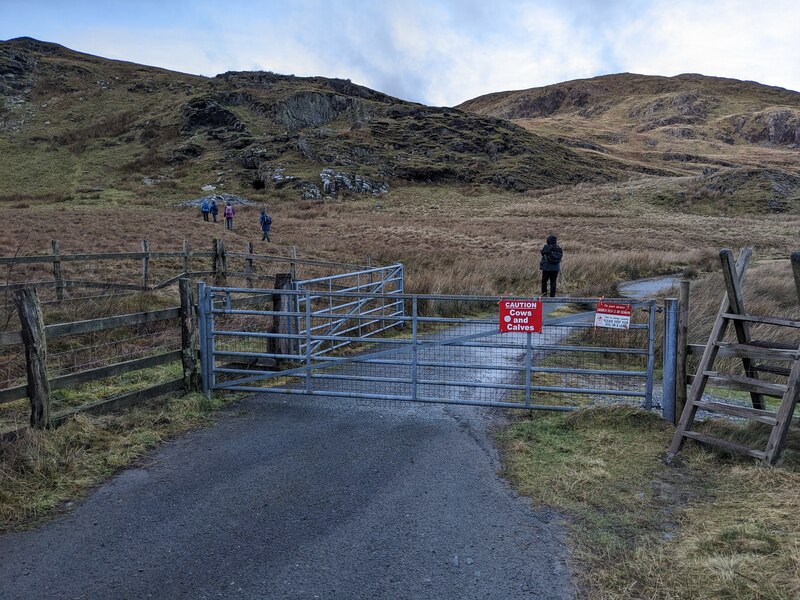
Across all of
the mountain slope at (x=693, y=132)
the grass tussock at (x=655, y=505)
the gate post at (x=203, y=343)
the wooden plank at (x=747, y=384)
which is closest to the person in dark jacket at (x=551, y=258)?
the grass tussock at (x=655, y=505)

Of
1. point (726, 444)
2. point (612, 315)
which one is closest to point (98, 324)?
point (612, 315)

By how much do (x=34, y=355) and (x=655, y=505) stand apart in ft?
18.6

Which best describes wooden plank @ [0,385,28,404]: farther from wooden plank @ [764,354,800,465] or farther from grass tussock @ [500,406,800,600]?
wooden plank @ [764,354,800,465]

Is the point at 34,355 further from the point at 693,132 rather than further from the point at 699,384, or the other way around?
the point at 693,132

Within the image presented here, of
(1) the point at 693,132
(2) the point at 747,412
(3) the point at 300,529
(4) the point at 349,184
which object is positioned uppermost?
(1) the point at 693,132

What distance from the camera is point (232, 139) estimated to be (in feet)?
262

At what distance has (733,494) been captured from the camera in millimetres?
4902

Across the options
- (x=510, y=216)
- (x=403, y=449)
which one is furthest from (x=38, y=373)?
(x=510, y=216)

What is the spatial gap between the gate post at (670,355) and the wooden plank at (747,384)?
593mm

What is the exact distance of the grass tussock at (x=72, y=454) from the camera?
A: 15.8 ft

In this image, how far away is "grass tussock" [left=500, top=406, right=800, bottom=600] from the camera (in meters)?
3.70

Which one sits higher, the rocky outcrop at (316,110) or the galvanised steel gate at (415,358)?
the rocky outcrop at (316,110)

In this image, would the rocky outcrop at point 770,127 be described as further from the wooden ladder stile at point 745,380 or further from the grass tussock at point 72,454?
the grass tussock at point 72,454

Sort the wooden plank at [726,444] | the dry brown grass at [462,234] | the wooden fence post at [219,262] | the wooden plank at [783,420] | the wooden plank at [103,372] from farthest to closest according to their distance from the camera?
1. the dry brown grass at [462,234]
2. the wooden fence post at [219,262]
3. the wooden plank at [103,372]
4. the wooden plank at [726,444]
5. the wooden plank at [783,420]
